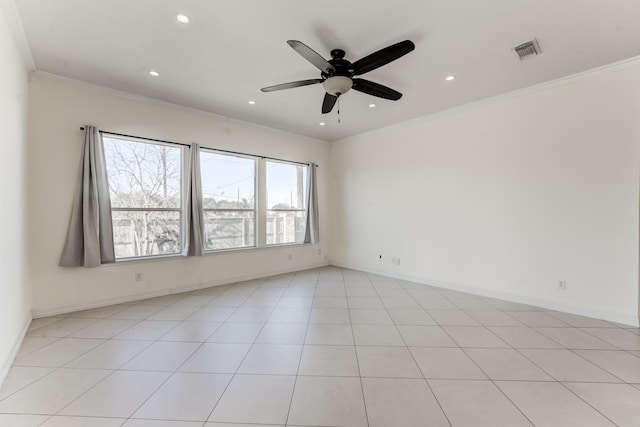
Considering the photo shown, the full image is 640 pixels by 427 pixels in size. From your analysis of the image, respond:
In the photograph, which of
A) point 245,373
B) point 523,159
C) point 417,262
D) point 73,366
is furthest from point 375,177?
point 73,366

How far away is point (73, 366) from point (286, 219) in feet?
13.0

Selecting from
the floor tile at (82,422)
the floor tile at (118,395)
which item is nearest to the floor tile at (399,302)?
the floor tile at (118,395)

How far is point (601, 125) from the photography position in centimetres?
315

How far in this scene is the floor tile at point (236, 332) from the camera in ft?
8.80

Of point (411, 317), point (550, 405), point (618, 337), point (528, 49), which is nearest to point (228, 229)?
point (411, 317)

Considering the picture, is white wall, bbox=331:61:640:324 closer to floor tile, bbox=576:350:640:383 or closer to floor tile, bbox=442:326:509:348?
floor tile, bbox=576:350:640:383

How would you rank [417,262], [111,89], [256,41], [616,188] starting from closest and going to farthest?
[256,41] → [616,188] → [111,89] → [417,262]

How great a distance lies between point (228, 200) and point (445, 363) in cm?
409

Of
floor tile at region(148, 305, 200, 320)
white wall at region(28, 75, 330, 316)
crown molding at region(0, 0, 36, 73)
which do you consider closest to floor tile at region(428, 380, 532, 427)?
floor tile at region(148, 305, 200, 320)

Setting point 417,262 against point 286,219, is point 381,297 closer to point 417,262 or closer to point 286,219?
point 417,262

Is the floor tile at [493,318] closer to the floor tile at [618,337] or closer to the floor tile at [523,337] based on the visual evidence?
the floor tile at [523,337]

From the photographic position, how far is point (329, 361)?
2.27 m

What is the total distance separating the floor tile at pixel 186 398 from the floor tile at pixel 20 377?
1013mm

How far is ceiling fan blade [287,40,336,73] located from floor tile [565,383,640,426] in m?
3.21
